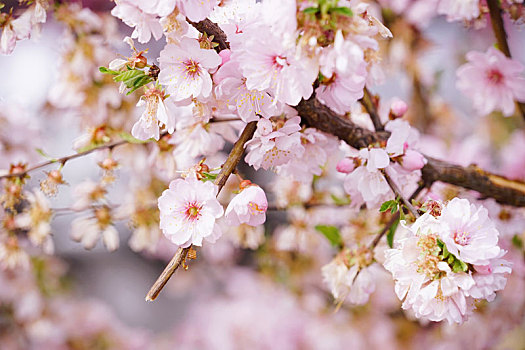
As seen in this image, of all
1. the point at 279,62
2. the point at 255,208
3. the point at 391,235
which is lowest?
the point at 391,235

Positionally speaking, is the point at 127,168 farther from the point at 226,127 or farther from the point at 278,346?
the point at 278,346

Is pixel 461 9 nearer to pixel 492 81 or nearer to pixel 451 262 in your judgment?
pixel 492 81

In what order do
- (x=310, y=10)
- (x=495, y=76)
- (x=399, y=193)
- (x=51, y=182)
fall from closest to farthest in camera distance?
(x=310, y=10) → (x=399, y=193) → (x=51, y=182) → (x=495, y=76)

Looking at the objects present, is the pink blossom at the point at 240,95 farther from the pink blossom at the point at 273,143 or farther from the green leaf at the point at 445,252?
the green leaf at the point at 445,252

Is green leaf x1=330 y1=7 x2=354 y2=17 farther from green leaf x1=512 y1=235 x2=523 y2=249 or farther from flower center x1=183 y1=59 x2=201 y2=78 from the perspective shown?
green leaf x1=512 y1=235 x2=523 y2=249

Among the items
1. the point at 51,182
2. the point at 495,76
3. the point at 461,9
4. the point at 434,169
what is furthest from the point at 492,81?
the point at 51,182

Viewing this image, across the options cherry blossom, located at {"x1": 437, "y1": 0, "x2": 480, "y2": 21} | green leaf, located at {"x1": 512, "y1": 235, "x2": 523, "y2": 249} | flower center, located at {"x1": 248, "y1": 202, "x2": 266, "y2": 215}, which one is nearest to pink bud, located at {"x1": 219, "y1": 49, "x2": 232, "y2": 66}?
flower center, located at {"x1": 248, "y1": 202, "x2": 266, "y2": 215}
